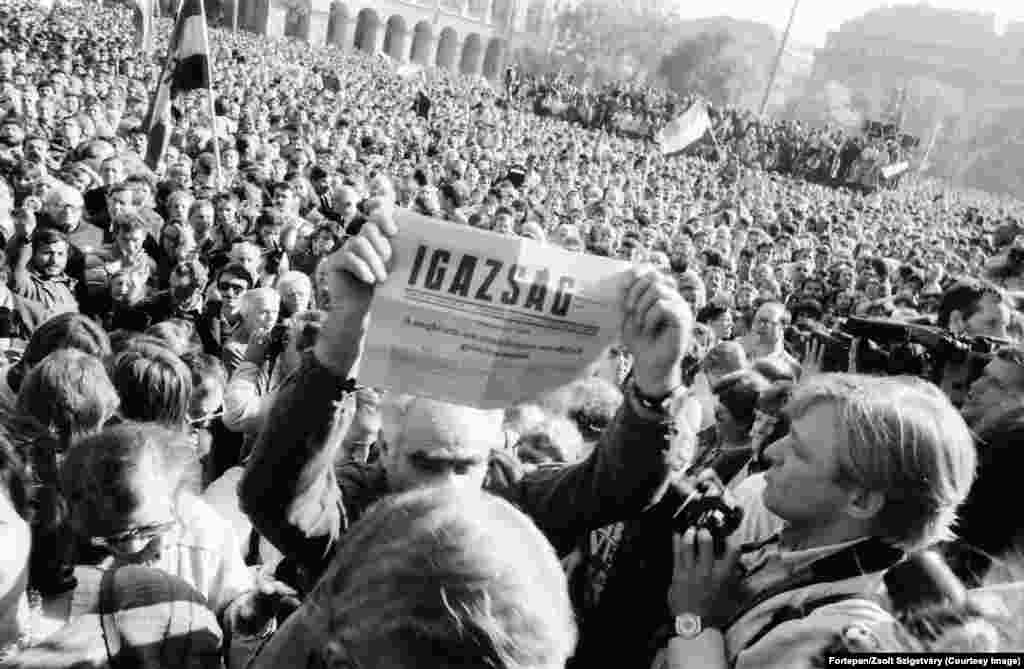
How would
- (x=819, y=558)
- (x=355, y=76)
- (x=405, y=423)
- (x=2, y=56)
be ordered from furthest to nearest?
(x=355, y=76)
(x=2, y=56)
(x=405, y=423)
(x=819, y=558)

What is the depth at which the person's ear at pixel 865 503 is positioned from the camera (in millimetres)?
1683

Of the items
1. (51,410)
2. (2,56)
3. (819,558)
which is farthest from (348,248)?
(2,56)

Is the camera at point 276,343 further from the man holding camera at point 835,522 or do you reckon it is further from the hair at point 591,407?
the man holding camera at point 835,522

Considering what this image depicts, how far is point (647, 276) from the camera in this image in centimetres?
167

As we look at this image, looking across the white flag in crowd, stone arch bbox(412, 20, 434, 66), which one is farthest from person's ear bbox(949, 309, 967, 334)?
stone arch bbox(412, 20, 434, 66)

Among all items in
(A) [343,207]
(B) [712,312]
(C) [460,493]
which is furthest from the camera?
(A) [343,207]

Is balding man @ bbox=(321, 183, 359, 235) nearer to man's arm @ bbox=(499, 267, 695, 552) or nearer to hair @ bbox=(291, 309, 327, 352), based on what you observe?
hair @ bbox=(291, 309, 327, 352)

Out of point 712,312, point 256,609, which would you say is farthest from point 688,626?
point 712,312

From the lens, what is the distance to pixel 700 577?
5.76 feet

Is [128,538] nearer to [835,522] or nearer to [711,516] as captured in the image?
[711,516]

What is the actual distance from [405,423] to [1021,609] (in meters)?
1.36

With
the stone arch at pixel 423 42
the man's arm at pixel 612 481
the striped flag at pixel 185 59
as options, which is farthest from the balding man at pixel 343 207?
the stone arch at pixel 423 42

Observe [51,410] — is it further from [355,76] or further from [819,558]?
[355,76]

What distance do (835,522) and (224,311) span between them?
437 centimetres
